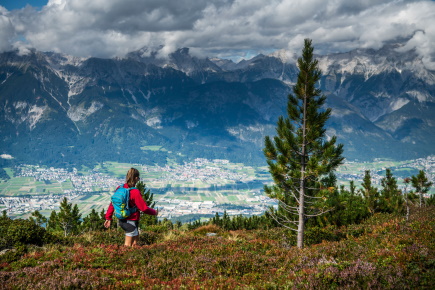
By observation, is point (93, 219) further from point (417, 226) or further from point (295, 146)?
point (417, 226)

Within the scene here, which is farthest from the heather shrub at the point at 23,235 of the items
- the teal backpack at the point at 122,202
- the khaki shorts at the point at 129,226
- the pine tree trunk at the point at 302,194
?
the pine tree trunk at the point at 302,194

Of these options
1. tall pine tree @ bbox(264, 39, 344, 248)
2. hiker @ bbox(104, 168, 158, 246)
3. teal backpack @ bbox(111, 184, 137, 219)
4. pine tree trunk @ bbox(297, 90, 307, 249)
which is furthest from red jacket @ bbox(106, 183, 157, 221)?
pine tree trunk @ bbox(297, 90, 307, 249)

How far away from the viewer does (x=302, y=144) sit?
50.6 ft

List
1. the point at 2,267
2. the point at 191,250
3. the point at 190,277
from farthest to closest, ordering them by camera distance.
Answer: the point at 191,250, the point at 2,267, the point at 190,277

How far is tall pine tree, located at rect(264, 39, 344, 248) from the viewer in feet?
49.6

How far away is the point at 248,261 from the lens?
9.48 meters

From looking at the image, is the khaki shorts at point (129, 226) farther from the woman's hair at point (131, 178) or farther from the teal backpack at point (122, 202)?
the woman's hair at point (131, 178)

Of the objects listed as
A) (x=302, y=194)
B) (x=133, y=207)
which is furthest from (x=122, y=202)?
(x=302, y=194)

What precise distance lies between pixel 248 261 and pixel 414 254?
4.47 metres

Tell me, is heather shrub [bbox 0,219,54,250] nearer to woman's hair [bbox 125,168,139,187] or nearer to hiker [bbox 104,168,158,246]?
hiker [bbox 104,168,158,246]

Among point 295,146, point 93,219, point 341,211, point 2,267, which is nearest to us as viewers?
point 2,267

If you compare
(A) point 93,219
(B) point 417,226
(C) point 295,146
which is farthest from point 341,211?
(A) point 93,219

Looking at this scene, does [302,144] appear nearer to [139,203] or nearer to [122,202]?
[139,203]

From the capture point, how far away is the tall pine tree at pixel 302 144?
1512 centimetres
